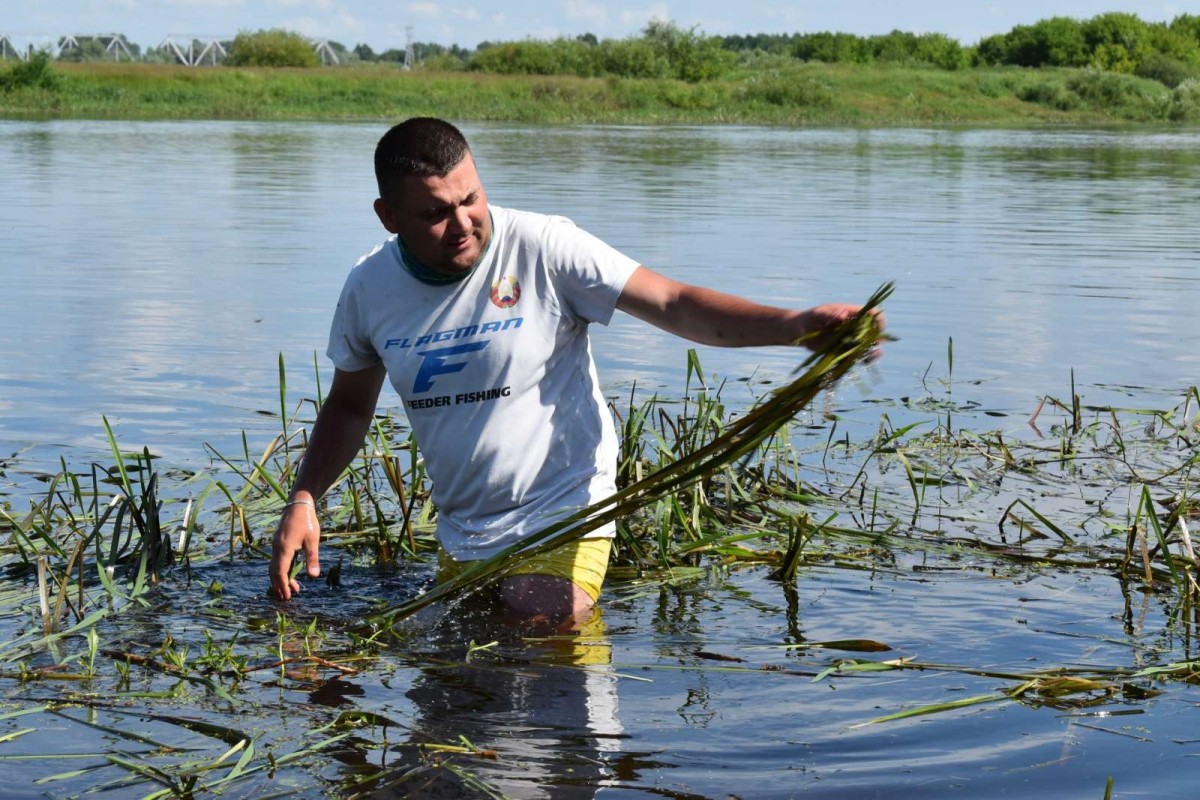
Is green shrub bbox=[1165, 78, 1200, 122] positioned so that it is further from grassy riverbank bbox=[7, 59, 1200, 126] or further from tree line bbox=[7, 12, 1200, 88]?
tree line bbox=[7, 12, 1200, 88]

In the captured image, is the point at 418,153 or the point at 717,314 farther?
the point at 418,153

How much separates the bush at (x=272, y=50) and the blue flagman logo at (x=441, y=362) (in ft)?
277

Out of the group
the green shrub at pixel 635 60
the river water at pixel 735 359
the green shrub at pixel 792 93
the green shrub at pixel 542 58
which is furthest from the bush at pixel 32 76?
the green shrub at pixel 635 60

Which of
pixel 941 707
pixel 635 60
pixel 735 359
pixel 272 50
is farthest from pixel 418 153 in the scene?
pixel 272 50

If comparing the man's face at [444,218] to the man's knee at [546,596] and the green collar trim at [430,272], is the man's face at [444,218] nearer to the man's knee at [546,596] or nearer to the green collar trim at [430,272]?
the green collar trim at [430,272]

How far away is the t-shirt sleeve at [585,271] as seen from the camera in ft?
14.7

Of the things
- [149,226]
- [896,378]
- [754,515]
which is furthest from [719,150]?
[754,515]

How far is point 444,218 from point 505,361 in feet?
1.55

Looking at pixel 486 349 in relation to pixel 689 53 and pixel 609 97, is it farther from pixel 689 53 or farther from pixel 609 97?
pixel 689 53

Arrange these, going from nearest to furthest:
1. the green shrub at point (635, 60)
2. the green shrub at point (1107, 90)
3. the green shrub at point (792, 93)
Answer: the green shrub at point (792, 93), the green shrub at point (1107, 90), the green shrub at point (635, 60)

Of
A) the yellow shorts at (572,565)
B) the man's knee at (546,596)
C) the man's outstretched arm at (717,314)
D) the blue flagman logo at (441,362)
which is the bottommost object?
the man's knee at (546,596)

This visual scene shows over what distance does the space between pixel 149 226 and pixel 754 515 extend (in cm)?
1311

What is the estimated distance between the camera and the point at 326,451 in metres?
4.75

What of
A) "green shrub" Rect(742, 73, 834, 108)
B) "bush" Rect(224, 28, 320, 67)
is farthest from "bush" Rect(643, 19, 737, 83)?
"bush" Rect(224, 28, 320, 67)
